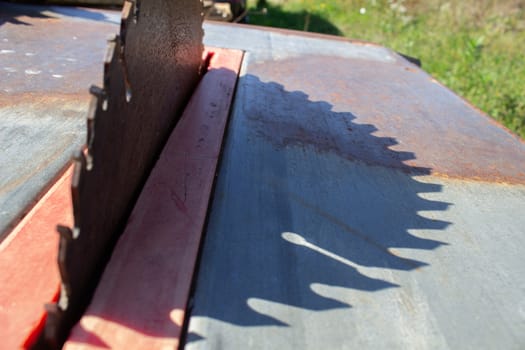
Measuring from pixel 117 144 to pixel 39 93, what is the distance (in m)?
0.93

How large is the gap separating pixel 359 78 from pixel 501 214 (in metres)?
1.29

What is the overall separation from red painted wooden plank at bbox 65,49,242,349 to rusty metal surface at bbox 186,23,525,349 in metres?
0.04

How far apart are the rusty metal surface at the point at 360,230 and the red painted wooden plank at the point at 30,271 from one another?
0.80ft

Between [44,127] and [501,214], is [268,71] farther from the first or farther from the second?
[501,214]

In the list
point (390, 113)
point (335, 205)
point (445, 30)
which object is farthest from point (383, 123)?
point (445, 30)

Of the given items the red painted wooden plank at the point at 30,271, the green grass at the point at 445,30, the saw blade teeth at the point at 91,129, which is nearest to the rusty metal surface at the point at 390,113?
the red painted wooden plank at the point at 30,271

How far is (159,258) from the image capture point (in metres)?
0.95

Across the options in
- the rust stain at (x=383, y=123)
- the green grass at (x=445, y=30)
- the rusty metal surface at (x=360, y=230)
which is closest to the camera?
the rusty metal surface at (x=360, y=230)

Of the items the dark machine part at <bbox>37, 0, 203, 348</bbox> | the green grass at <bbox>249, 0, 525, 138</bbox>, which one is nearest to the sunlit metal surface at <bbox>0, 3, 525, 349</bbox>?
the dark machine part at <bbox>37, 0, 203, 348</bbox>

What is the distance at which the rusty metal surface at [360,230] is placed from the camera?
89cm

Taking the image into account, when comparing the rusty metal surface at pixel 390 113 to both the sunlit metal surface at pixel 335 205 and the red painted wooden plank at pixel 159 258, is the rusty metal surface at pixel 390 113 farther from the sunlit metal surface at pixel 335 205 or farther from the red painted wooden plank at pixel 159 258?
the red painted wooden plank at pixel 159 258

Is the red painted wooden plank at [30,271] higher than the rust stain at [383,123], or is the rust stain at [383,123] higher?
the rust stain at [383,123]

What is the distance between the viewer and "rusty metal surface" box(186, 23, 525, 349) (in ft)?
2.91

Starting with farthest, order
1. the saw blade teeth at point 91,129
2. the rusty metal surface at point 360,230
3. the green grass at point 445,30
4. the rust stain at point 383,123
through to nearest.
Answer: the green grass at point 445,30, the rust stain at point 383,123, the rusty metal surface at point 360,230, the saw blade teeth at point 91,129
